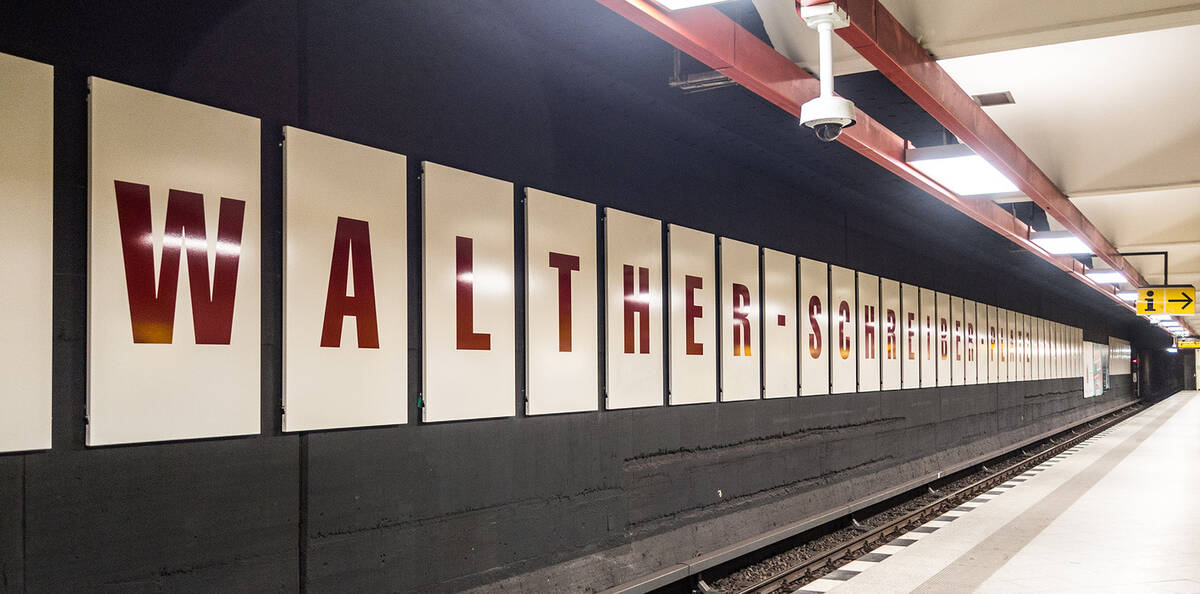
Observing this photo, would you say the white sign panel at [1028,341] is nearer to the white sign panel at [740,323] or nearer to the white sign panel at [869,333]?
the white sign panel at [869,333]

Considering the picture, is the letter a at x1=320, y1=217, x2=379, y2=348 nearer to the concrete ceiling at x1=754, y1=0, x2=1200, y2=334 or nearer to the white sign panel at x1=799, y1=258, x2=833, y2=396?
the concrete ceiling at x1=754, y1=0, x2=1200, y2=334

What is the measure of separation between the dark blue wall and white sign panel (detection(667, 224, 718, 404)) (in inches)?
6.8

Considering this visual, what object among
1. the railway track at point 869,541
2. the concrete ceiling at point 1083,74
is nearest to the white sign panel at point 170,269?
the concrete ceiling at point 1083,74

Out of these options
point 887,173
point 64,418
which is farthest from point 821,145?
point 64,418

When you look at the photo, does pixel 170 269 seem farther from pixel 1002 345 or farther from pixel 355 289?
pixel 1002 345

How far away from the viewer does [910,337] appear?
11.2 m

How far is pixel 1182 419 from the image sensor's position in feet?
85.1

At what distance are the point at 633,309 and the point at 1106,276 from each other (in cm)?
1224

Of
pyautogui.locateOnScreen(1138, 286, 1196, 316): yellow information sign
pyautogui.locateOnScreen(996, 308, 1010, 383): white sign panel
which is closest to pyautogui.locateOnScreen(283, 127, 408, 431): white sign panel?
pyautogui.locateOnScreen(996, 308, 1010, 383): white sign panel

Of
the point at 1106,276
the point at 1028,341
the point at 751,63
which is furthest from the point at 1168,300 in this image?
the point at 751,63

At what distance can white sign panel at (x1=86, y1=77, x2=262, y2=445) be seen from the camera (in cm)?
298

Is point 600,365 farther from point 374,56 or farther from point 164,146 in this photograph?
point 164,146

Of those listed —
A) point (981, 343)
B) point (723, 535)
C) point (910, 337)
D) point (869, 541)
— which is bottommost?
point (869, 541)

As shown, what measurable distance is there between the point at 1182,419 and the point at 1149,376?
20.3 m
